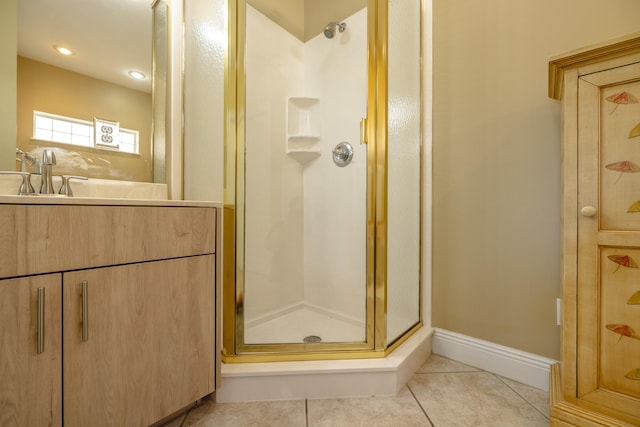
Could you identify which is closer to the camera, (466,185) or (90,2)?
(90,2)

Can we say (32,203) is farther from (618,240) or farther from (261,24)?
(618,240)

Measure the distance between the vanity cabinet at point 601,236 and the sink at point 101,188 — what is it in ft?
5.31

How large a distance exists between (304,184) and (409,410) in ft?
4.53

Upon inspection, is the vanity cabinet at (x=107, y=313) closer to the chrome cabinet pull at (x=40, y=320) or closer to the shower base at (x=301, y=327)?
the chrome cabinet pull at (x=40, y=320)

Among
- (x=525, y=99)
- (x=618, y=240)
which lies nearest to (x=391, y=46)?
(x=525, y=99)

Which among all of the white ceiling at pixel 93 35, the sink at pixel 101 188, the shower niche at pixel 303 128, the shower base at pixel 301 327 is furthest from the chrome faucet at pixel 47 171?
the shower niche at pixel 303 128

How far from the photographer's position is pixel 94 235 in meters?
0.77

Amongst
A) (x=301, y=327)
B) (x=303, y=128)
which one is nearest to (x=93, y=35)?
(x=303, y=128)

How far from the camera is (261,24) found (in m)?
1.59

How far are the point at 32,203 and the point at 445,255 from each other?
161 cm

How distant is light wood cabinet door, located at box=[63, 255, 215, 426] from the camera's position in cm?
75

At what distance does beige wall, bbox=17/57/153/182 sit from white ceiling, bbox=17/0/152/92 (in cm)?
4

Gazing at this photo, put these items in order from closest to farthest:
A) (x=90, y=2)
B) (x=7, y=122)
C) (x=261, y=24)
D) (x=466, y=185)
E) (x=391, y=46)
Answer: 1. (x=7, y=122)
2. (x=90, y=2)
3. (x=391, y=46)
4. (x=466, y=185)
5. (x=261, y=24)

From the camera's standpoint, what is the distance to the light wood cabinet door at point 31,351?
64 centimetres
